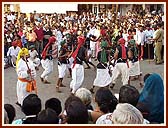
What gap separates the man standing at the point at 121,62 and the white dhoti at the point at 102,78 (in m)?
0.33

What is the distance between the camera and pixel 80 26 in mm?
15320

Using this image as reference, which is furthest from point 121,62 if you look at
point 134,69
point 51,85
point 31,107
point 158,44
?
point 31,107

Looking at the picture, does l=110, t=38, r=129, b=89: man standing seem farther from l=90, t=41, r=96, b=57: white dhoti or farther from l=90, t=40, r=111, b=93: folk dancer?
l=90, t=41, r=96, b=57: white dhoti

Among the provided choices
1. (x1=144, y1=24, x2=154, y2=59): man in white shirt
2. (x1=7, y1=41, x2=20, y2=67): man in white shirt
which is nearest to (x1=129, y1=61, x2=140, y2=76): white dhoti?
(x1=144, y1=24, x2=154, y2=59): man in white shirt

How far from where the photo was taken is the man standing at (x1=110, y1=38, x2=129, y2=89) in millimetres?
9398

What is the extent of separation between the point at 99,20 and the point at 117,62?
7690 millimetres

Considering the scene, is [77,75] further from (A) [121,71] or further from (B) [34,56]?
(B) [34,56]

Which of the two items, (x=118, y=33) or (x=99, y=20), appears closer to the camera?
(x=118, y=33)

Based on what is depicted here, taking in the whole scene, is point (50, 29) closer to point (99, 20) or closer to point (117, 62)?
point (99, 20)

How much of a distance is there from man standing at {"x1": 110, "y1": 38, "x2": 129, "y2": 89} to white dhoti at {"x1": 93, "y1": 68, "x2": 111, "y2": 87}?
0.33 metres

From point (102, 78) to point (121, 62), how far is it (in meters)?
0.61

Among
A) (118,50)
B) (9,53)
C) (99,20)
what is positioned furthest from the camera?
(99,20)

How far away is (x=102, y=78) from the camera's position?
9.45m

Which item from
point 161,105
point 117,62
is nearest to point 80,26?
point 117,62
